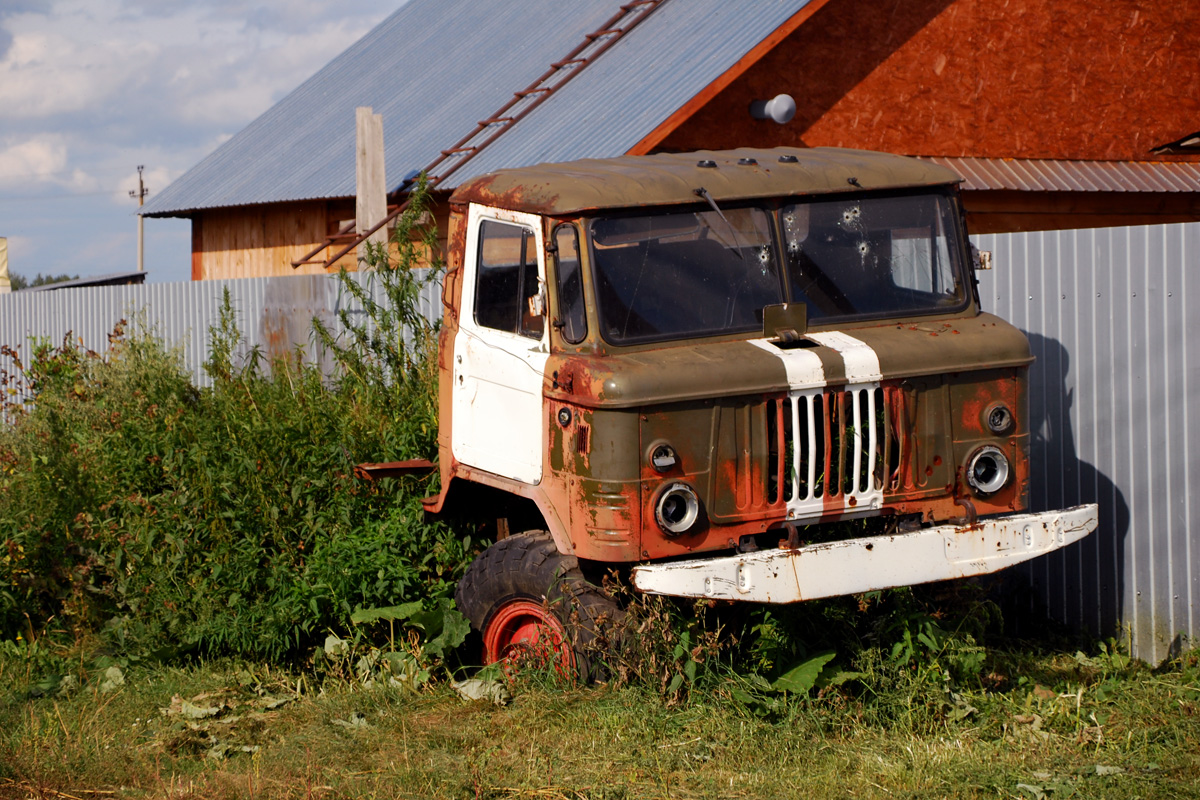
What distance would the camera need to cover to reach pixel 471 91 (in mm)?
15734

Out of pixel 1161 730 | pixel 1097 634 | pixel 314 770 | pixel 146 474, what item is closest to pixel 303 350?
pixel 146 474

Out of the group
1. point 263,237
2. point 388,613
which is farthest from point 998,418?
point 263,237

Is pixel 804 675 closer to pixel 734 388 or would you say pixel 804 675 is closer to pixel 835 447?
pixel 835 447

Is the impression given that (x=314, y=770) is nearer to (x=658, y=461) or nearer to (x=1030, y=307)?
(x=658, y=461)

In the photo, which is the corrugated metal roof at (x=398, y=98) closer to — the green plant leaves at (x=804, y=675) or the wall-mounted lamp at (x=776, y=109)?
the wall-mounted lamp at (x=776, y=109)

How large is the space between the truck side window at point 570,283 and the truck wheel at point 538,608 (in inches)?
41.9

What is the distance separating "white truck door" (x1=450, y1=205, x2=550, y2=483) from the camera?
5.60 metres

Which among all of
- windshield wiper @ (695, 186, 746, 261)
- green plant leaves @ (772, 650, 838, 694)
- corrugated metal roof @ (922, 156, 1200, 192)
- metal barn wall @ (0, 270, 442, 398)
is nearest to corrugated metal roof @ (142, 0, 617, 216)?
metal barn wall @ (0, 270, 442, 398)

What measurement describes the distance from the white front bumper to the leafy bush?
218 cm

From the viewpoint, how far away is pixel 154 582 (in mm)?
7281

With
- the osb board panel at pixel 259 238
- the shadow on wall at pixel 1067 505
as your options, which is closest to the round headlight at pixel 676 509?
the shadow on wall at pixel 1067 505

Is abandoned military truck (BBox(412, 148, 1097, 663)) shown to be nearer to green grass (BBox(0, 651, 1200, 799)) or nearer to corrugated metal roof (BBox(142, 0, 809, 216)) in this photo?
green grass (BBox(0, 651, 1200, 799))

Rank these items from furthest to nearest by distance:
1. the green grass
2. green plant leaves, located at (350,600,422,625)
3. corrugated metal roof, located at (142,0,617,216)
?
corrugated metal roof, located at (142,0,617,216) < green plant leaves, located at (350,600,422,625) < the green grass

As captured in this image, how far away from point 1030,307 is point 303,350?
5.84 meters
